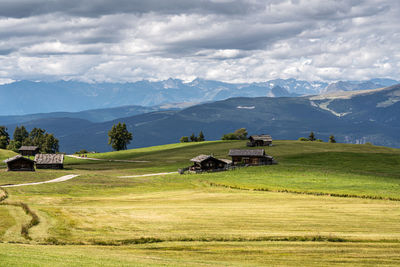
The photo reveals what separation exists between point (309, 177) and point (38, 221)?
2456 inches

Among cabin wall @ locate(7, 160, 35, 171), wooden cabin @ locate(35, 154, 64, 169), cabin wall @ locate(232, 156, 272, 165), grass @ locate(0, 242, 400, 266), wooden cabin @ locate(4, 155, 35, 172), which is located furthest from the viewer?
wooden cabin @ locate(35, 154, 64, 169)

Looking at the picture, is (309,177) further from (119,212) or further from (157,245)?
(157,245)

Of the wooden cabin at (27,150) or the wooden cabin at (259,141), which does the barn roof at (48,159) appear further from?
the wooden cabin at (259,141)

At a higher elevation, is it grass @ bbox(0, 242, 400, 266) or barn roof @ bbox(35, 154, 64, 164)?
barn roof @ bbox(35, 154, 64, 164)

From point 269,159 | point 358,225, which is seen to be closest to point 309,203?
point 358,225

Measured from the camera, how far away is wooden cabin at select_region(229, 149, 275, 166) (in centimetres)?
12052

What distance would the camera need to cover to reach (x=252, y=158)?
122 metres

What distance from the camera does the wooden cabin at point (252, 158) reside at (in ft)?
395

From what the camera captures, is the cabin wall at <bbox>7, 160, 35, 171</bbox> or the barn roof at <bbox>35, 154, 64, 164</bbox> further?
the barn roof at <bbox>35, 154, 64, 164</bbox>

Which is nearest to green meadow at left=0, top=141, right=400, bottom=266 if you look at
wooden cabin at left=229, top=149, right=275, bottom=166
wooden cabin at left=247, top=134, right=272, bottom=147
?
wooden cabin at left=229, top=149, right=275, bottom=166

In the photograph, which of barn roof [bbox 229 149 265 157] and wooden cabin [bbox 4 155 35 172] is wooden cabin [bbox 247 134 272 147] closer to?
barn roof [bbox 229 149 265 157]

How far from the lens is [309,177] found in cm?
8900

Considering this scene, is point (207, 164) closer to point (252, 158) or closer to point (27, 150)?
point (252, 158)

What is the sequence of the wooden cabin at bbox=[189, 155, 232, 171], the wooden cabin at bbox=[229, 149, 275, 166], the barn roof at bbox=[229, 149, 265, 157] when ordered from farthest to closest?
the barn roof at bbox=[229, 149, 265, 157] < the wooden cabin at bbox=[229, 149, 275, 166] < the wooden cabin at bbox=[189, 155, 232, 171]
